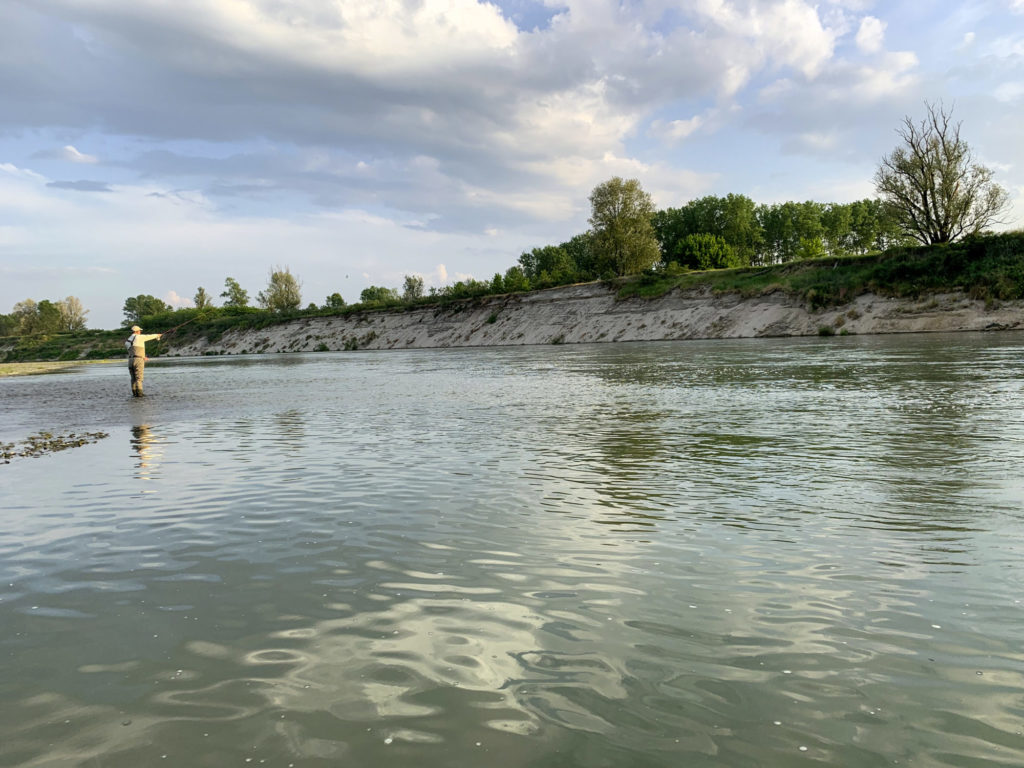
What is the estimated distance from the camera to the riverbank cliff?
2077 inches

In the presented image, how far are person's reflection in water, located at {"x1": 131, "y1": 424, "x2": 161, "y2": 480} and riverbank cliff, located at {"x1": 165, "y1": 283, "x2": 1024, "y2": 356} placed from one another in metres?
52.5

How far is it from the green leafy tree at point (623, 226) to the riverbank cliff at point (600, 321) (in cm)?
1382

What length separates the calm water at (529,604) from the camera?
3.42m

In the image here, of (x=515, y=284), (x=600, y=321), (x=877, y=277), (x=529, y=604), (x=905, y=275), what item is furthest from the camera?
(x=515, y=284)

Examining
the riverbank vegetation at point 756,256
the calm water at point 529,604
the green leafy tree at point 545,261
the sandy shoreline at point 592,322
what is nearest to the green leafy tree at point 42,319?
the riverbank vegetation at point 756,256

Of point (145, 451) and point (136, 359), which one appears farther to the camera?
point (136, 359)

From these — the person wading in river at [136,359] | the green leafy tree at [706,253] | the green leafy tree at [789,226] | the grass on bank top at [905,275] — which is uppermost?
the green leafy tree at [789,226]

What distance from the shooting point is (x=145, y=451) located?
13.1 meters

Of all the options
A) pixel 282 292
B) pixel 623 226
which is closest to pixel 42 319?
pixel 282 292

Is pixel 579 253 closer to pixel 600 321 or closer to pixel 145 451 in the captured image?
pixel 600 321

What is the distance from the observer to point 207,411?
67.2ft

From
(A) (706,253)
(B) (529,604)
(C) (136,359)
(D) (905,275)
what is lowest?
(B) (529,604)

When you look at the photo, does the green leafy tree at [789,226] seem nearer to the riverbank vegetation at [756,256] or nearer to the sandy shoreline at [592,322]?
the riverbank vegetation at [756,256]

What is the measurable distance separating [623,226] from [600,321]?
2759 cm
